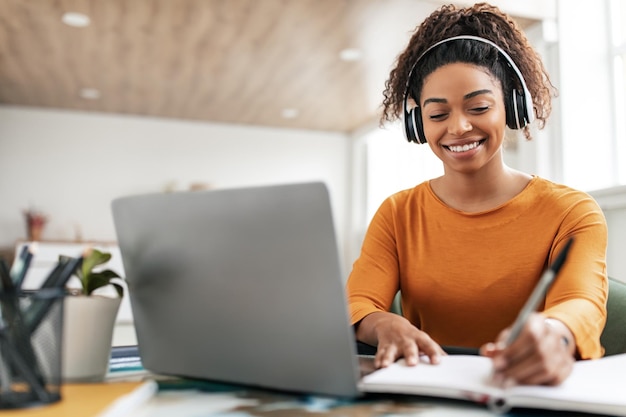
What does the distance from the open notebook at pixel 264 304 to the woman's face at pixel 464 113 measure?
0.47m

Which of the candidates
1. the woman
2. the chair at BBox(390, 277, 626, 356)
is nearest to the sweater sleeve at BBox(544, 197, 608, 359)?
the woman

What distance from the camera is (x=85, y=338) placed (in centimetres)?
68

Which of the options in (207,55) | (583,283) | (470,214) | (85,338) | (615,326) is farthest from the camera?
(207,55)

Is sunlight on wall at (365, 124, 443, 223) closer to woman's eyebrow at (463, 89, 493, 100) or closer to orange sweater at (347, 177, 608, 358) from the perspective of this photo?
orange sweater at (347, 177, 608, 358)

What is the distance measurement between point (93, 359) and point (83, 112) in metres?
6.02

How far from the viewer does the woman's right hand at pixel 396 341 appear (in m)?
0.69

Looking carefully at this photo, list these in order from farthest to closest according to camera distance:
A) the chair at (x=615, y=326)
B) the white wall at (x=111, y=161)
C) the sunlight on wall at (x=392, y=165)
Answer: the white wall at (x=111, y=161) < the sunlight on wall at (x=392, y=165) < the chair at (x=615, y=326)

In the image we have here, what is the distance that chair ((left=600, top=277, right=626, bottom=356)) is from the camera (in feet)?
3.21

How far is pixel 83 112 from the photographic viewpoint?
617 cm

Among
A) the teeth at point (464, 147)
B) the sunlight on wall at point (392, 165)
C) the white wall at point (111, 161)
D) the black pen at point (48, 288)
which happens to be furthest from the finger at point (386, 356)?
the white wall at point (111, 161)

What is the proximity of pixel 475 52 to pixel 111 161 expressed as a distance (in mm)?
5678

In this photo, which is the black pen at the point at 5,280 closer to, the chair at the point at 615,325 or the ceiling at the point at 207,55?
the chair at the point at 615,325

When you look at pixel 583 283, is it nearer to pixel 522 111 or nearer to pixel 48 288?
pixel 522 111

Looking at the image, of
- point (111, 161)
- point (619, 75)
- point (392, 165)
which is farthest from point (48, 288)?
point (111, 161)
